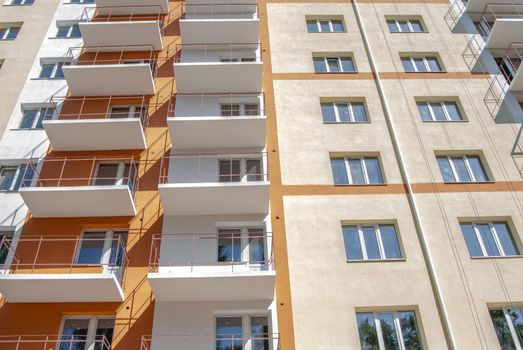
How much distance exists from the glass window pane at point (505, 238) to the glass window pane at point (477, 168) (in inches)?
65.9

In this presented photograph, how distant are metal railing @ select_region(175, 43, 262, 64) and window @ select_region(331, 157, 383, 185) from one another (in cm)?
582

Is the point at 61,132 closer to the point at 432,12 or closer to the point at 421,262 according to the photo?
the point at 421,262

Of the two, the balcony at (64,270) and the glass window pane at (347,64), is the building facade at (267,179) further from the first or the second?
the glass window pane at (347,64)

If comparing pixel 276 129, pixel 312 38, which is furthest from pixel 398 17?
pixel 276 129

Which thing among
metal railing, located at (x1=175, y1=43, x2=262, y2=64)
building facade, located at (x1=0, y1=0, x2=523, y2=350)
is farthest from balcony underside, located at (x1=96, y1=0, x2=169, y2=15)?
metal railing, located at (x1=175, y1=43, x2=262, y2=64)

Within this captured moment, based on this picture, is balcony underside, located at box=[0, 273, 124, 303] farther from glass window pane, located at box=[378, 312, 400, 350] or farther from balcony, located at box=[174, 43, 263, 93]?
balcony, located at box=[174, 43, 263, 93]

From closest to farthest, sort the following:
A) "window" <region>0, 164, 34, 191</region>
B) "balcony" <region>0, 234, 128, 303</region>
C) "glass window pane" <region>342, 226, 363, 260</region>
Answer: "balcony" <region>0, 234, 128, 303</region> → "glass window pane" <region>342, 226, 363, 260</region> → "window" <region>0, 164, 34, 191</region>

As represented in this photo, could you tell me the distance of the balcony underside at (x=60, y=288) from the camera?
11805 mm

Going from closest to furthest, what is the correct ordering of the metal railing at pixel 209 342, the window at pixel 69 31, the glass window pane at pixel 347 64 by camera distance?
the metal railing at pixel 209 342, the glass window pane at pixel 347 64, the window at pixel 69 31

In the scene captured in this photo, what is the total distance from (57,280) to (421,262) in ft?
30.0

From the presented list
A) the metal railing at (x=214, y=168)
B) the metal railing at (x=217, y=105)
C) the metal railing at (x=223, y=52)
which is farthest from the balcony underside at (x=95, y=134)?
the metal railing at (x=223, y=52)

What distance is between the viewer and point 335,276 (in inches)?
500

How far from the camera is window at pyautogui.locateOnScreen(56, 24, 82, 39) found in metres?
20.0

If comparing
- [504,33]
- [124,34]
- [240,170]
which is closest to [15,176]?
[124,34]
